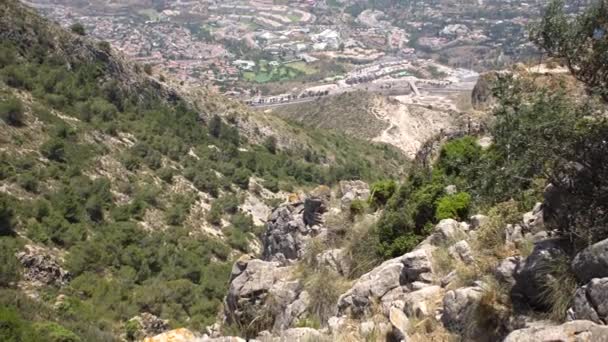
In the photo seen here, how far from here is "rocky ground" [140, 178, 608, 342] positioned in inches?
217

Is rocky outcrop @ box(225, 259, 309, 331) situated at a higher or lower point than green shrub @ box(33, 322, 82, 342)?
higher

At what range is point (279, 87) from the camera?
145 metres

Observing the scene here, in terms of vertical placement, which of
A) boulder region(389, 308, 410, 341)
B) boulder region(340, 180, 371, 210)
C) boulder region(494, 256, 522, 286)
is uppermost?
boulder region(494, 256, 522, 286)

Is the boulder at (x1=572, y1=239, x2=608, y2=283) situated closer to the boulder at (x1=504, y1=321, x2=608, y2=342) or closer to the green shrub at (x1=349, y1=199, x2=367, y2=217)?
the boulder at (x1=504, y1=321, x2=608, y2=342)

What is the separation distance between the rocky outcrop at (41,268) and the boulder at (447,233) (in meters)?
15.8

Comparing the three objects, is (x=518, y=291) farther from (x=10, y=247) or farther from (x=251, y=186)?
(x=251, y=186)

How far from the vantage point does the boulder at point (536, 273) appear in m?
6.26

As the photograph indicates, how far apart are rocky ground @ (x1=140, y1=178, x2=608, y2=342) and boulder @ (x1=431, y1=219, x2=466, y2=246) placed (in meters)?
0.02

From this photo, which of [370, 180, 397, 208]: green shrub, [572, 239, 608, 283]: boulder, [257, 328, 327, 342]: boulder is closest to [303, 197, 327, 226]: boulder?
[370, 180, 397, 208]: green shrub

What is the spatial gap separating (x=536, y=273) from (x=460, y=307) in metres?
1.07

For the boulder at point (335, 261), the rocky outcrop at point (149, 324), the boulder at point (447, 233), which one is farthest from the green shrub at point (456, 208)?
the rocky outcrop at point (149, 324)

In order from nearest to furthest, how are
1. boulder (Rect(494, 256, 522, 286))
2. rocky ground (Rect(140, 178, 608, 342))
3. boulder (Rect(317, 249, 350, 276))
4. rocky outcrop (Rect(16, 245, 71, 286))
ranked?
rocky ground (Rect(140, 178, 608, 342))
boulder (Rect(494, 256, 522, 286))
boulder (Rect(317, 249, 350, 276))
rocky outcrop (Rect(16, 245, 71, 286))

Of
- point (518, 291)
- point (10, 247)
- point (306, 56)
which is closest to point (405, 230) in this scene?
point (518, 291)

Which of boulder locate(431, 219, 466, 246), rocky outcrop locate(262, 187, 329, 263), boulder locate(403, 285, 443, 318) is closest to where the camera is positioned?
boulder locate(403, 285, 443, 318)
